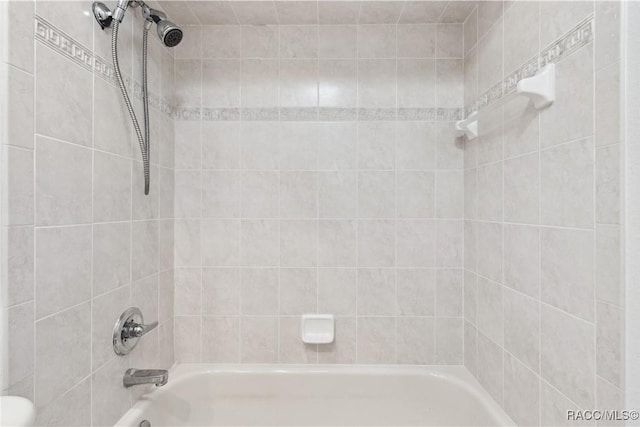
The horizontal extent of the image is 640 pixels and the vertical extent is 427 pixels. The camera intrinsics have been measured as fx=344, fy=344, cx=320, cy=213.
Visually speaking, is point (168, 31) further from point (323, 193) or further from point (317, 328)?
point (317, 328)

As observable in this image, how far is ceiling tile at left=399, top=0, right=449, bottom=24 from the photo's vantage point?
163 centimetres

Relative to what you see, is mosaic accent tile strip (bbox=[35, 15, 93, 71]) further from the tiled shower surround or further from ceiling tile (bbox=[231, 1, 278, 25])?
ceiling tile (bbox=[231, 1, 278, 25])

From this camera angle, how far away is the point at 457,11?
1691 mm

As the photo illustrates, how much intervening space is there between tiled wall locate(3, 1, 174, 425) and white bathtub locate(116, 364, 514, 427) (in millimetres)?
429

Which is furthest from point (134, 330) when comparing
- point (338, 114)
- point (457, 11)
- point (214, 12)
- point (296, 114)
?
point (457, 11)

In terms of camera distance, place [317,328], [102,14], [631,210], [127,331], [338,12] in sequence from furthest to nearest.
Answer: [317,328] → [338,12] → [127,331] → [102,14] → [631,210]

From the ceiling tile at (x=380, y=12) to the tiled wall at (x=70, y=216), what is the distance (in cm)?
103

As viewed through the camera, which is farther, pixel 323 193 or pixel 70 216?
pixel 323 193

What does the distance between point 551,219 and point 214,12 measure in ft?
5.65

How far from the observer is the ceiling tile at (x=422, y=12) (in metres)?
1.63

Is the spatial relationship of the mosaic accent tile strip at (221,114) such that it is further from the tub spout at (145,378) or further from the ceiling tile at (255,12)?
the tub spout at (145,378)

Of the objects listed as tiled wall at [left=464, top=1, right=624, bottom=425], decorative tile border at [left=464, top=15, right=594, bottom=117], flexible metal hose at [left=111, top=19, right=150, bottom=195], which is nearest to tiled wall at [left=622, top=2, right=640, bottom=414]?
tiled wall at [left=464, top=1, right=624, bottom=425]

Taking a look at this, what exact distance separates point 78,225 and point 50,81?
0.42m

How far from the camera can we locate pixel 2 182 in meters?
0.80
